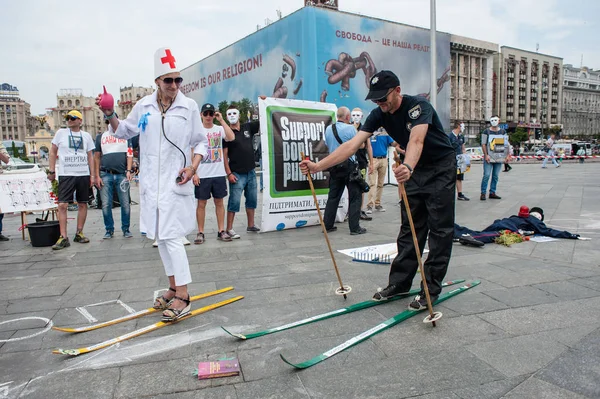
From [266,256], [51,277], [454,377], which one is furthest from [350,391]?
[51,277]

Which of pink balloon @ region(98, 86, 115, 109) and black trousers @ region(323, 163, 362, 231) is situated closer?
pink balloon @ region(98, 86, 115, 109)

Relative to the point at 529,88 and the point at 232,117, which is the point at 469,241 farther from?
the point at 529,88

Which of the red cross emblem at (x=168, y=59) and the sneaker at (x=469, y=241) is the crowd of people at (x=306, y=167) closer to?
the red cross emblem at (x=168, y=59)

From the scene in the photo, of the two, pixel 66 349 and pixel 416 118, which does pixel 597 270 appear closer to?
pixel 416 118

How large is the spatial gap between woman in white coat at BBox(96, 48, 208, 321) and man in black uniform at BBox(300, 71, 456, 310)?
109cm

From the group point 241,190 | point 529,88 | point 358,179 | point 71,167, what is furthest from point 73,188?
point 529,88

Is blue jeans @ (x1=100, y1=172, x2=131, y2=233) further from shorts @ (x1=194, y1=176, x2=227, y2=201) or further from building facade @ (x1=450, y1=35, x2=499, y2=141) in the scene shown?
building facade @ (x1=450, y1=35, x2=499, y2=141)

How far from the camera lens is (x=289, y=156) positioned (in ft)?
26.6

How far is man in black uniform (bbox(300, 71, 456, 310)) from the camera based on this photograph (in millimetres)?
3504

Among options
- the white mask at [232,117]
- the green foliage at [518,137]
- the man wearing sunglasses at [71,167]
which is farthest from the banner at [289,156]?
the green foliage at [518,137]

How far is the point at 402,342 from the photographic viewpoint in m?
3.02

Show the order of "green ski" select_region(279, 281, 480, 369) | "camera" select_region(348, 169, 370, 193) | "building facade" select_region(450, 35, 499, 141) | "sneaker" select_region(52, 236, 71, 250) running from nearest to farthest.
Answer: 1. "green ski" select_region(279, 281, 480, 369)
2. "sneaker" select_region(52, 236, 71, 250)
3. "camera" select_region(348, 169, 370, 193)
4. "building facade" select_region(450, 35, 499, 141)

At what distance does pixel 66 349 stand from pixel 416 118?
10.4 feet

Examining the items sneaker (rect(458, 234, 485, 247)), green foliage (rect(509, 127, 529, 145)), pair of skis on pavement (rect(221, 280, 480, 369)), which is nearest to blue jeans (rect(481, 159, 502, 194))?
sneaker (rect(458, 234, 485, 247))
